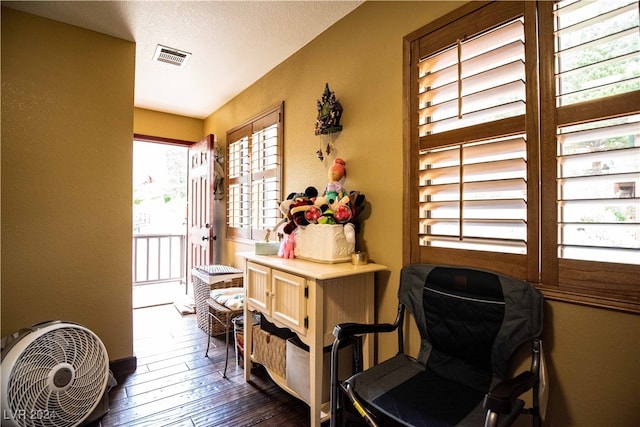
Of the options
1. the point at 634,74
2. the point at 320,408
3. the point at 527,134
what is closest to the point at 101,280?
the point at 320,408

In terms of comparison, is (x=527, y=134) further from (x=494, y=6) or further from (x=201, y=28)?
(x=201, y=28)

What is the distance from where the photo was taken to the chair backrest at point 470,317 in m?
1.20

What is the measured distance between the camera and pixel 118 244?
2.45 metres

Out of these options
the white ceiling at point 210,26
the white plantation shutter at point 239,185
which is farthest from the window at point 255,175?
the white ceiling at point 210,26

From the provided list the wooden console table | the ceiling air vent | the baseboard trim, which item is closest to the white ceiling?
the ceiling air vent

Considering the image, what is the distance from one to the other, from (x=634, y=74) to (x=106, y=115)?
9.98 feet

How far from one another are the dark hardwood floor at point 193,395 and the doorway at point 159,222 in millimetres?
2202

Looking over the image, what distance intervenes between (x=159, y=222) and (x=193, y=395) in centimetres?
478

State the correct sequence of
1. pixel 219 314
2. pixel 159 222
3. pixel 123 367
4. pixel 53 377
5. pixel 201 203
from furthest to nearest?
pixel 159 222
pixel 201 203
pixel 219 314
pixel 123 367
pixel 53 377

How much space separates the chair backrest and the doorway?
411 cm

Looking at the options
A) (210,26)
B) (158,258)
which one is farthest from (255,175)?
(158,258)

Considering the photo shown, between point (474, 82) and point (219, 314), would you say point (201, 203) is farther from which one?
point (474, 82)

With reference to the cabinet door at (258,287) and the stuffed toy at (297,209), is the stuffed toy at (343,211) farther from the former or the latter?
the cabinet door at (258,287)

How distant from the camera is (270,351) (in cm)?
206
